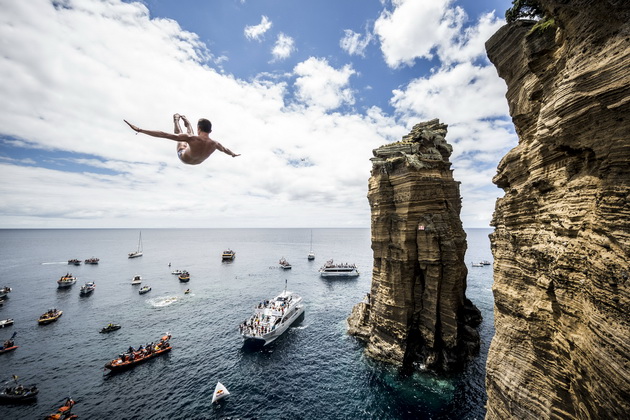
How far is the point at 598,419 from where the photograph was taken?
7.13 meters

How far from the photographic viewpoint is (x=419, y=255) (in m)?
27.6

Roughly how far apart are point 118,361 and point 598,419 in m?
41.3

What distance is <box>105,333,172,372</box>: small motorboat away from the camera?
29500mm

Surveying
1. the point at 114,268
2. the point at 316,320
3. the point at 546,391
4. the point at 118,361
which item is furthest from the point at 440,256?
the point at 114,268

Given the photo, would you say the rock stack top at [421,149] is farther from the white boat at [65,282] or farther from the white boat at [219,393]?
the white boat at [65,282]

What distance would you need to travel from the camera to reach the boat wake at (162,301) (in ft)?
173

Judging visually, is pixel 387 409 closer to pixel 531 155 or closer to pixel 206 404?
pixel 206 404

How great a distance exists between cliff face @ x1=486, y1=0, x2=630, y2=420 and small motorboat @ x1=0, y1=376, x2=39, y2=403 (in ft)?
131

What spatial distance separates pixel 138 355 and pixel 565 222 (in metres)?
42.7

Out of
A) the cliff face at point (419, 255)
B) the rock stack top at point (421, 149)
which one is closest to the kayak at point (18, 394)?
the cliff face at point (419, 255)

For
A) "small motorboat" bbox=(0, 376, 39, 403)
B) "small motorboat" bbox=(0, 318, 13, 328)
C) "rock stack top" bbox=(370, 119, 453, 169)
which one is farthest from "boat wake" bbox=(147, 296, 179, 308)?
"rock stack top" bbox=(370, 119, 453, 169)

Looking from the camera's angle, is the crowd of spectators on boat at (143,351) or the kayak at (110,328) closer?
the crowd of spectators on boat at (143,351)

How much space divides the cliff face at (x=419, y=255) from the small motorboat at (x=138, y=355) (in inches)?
1080

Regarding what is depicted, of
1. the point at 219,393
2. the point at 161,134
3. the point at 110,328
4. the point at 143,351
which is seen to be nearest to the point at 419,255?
the point at 219,393
